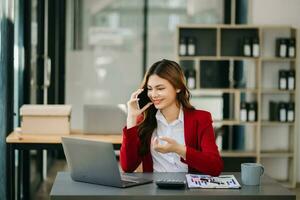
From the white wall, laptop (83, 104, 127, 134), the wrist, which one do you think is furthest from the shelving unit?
the wrist

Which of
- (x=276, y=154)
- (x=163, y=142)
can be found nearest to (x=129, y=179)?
(x=163, y=142)

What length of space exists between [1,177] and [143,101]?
1.64 metres

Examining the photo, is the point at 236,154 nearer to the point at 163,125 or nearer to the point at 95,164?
the point at 163,125

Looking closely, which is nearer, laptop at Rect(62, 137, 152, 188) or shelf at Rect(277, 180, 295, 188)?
laptop at Rect(62, 137, 152, 188)

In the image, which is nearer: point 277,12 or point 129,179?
point 129,179

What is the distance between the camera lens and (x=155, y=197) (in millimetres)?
2705

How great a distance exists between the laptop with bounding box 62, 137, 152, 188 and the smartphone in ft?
1.80

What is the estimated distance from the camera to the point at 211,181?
9.73ft

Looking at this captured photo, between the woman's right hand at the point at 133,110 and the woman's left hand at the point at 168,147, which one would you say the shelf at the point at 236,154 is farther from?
the woman's left hand at the point at 168,147

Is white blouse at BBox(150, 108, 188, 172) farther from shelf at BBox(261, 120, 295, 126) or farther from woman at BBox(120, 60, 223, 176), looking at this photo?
shelf at BBox(261, 120, 295, 126)

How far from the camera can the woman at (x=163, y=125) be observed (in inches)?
132

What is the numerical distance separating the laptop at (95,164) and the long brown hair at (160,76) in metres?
0.42

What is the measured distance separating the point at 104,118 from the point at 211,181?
6.99ft

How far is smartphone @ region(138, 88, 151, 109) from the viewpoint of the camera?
3459 mm
